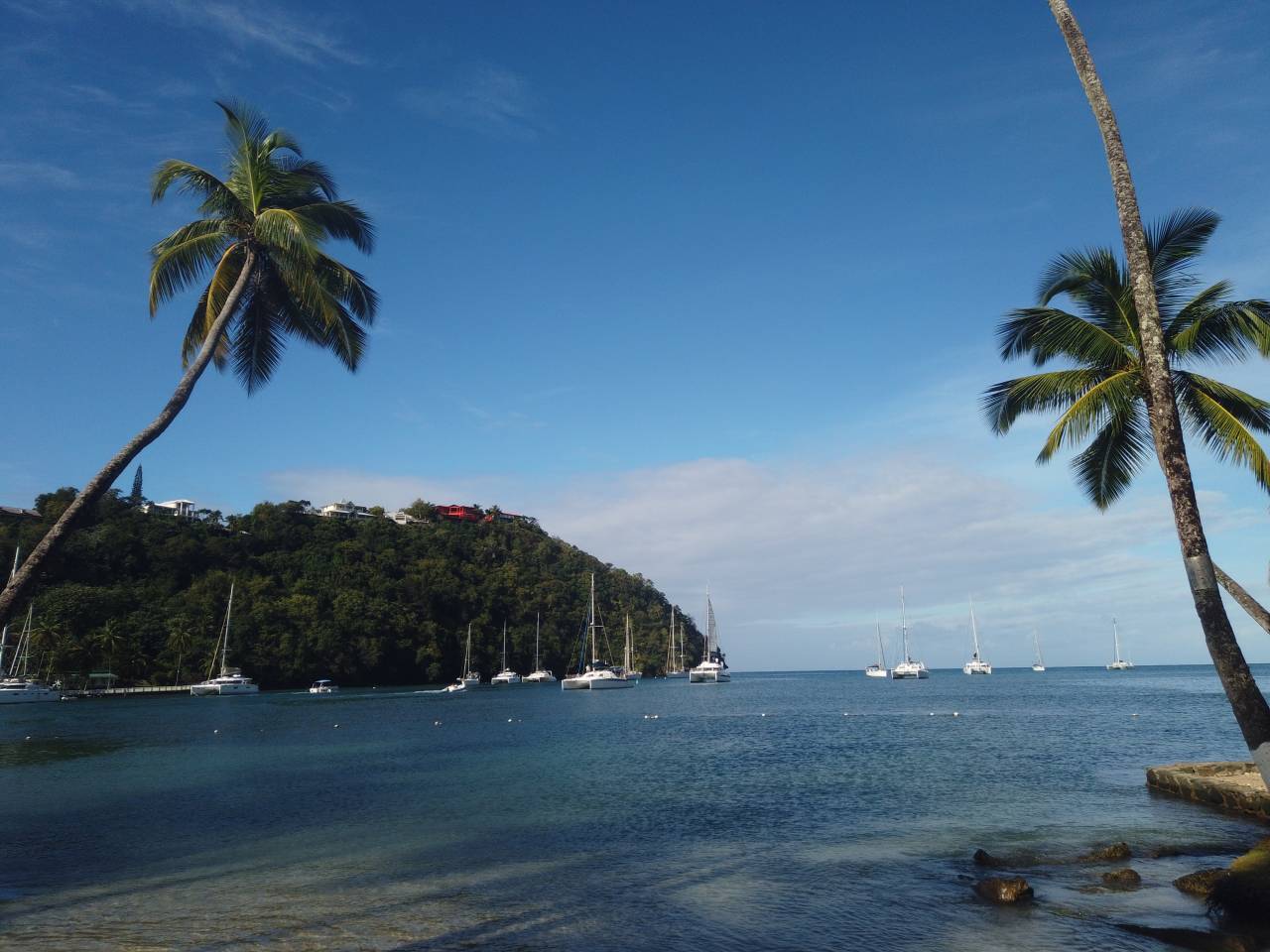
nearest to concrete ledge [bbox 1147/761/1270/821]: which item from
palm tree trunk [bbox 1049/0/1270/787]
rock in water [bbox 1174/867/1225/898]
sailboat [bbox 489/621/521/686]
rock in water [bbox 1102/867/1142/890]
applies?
rock in water [bbox 1174/867/1225/898]

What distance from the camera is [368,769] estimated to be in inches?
1198

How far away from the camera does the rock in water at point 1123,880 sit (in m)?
12.2

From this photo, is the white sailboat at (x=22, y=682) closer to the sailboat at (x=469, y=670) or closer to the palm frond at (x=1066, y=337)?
the sailboat at (x=469, y=670)

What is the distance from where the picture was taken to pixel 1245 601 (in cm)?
1452

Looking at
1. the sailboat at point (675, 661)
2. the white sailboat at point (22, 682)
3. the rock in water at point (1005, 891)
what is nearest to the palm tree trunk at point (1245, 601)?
the rock in water at point (1005, 891)

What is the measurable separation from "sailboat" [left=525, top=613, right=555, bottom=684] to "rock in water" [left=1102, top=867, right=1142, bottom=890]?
124969 millimetres

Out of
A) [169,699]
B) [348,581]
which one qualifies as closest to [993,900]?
[169,699]

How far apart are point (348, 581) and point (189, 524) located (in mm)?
22025

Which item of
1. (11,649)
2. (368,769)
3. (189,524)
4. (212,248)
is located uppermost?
(189,524)

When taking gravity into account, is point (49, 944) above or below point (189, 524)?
below

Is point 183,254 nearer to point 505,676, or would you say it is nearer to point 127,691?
point 127,691

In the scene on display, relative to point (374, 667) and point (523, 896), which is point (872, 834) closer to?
point (523, 896)

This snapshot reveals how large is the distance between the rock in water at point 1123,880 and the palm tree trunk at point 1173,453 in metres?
3.67

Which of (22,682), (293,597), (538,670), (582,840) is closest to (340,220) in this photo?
(582,840)
